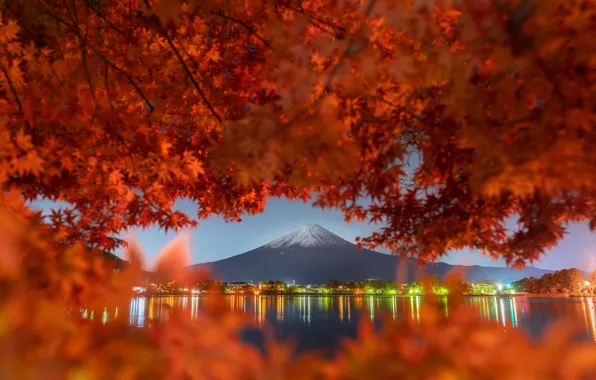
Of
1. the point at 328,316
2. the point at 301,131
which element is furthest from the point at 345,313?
the point at 301,131

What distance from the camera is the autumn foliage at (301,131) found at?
1.46 metres

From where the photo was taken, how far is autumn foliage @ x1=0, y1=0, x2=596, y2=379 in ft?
4.78

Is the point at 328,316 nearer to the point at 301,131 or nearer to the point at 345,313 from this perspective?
the point at 345,313

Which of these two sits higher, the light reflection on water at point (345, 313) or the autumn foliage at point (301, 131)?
the autumn foliage at point (301, 131)

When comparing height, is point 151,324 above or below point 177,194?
below

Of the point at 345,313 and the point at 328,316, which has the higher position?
the point at 328,316

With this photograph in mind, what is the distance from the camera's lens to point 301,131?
224 centimetres

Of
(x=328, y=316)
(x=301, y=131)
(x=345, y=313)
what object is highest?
(x=301, y=131)

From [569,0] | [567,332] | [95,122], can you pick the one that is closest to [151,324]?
[567,332]

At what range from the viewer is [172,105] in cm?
471

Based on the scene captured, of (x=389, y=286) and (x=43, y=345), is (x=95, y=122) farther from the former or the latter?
(x=389, y=286)

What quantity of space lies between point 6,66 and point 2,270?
2766mm

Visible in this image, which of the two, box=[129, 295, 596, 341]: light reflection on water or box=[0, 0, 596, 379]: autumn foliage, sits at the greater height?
box=[0, 0, 596, 379]: autumn foliage

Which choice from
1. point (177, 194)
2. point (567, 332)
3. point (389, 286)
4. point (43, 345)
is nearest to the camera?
point (567, 332)
